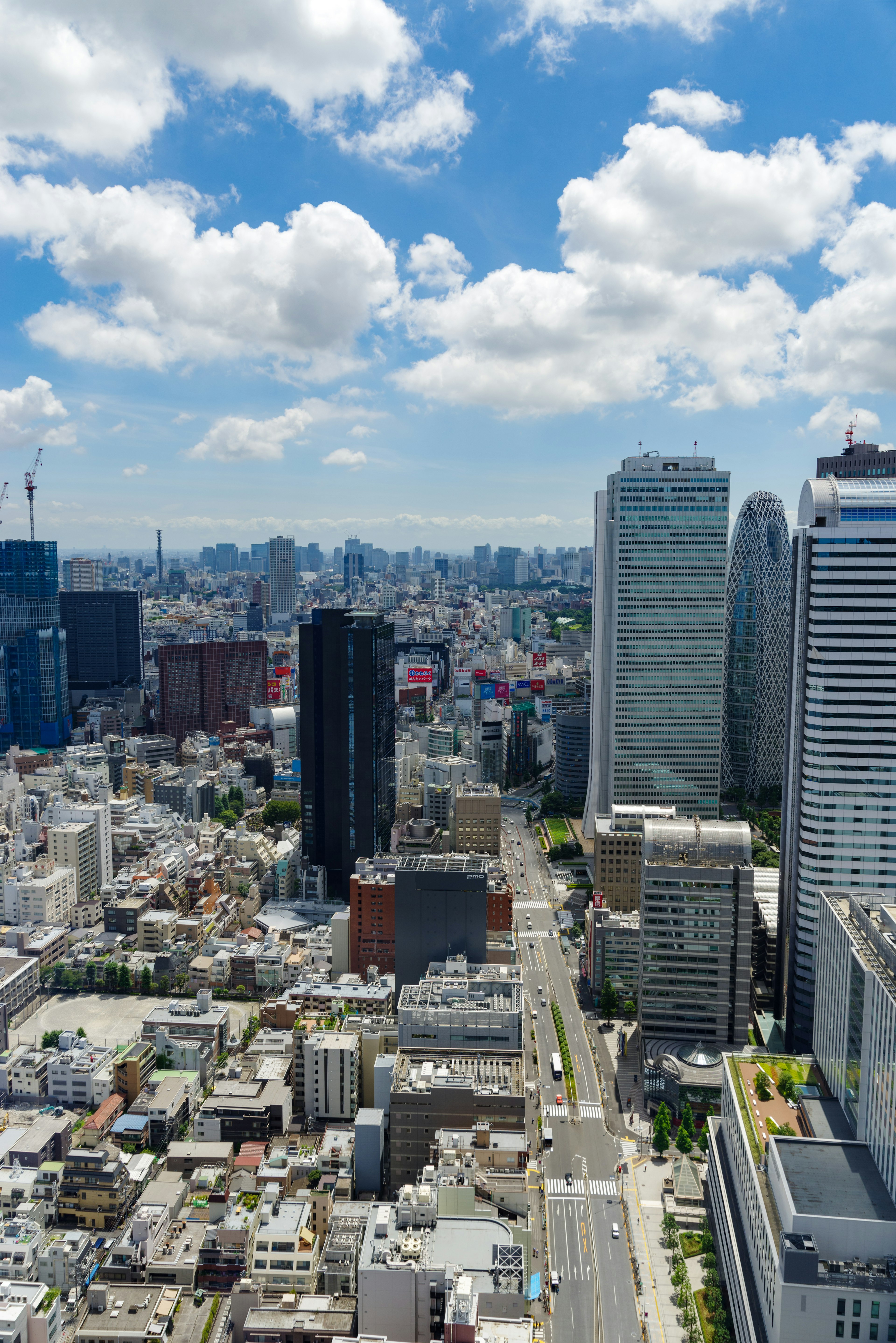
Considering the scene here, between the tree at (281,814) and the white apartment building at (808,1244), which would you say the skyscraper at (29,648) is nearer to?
the tree at (281,814)

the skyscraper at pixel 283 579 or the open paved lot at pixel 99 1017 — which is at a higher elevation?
the skyscraper at pixel 283 579

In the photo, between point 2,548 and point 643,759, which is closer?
point 643,759

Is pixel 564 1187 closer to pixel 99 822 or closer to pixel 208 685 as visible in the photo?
pixel 99 822

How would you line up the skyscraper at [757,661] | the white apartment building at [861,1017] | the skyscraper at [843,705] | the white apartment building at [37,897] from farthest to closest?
the skyscraper at [757,661], the white apartment building at [37,897], the skyscraper at [843,705], the white apartment building at [861,1017]

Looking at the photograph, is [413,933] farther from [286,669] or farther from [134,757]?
[286,669]

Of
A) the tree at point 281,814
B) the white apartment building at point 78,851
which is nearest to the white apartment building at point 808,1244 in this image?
the white apartment building at point 78,851

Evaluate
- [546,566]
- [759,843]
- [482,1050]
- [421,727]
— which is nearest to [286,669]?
[421,727]

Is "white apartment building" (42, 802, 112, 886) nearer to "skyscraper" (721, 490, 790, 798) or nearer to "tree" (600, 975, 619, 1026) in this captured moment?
"tree" (600, 975, 619, 1026)

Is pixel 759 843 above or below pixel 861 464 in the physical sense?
below
